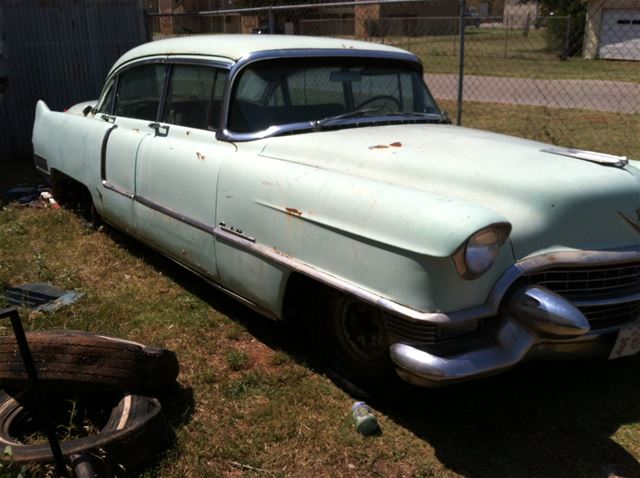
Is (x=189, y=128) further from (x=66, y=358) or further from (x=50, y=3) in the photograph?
(x=50, y=3)

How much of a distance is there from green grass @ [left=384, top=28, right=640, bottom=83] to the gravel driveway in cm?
118

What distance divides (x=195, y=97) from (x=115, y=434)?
7.38ft

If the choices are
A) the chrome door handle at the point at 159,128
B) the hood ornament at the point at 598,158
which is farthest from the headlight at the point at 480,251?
the chrome door handle at the point at 159,128

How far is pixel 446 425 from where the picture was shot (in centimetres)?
289

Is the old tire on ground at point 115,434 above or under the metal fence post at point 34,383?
under

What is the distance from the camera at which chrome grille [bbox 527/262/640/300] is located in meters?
2.63

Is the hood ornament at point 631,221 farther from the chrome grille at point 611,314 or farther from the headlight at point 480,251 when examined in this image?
the headlight at point 480,251

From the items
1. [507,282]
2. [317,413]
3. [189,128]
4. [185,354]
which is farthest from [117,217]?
[507,282]

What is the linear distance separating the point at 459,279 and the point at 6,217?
5.00m

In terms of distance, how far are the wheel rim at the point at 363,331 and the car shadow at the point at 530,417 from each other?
179mm

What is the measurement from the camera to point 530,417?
9.70ft

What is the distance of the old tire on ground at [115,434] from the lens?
237cm

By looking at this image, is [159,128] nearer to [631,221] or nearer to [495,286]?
[495,286]

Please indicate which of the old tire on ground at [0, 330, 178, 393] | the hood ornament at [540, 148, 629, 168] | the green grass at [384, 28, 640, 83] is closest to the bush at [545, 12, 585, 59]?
the green grass at [384, 28, 640, 83]
